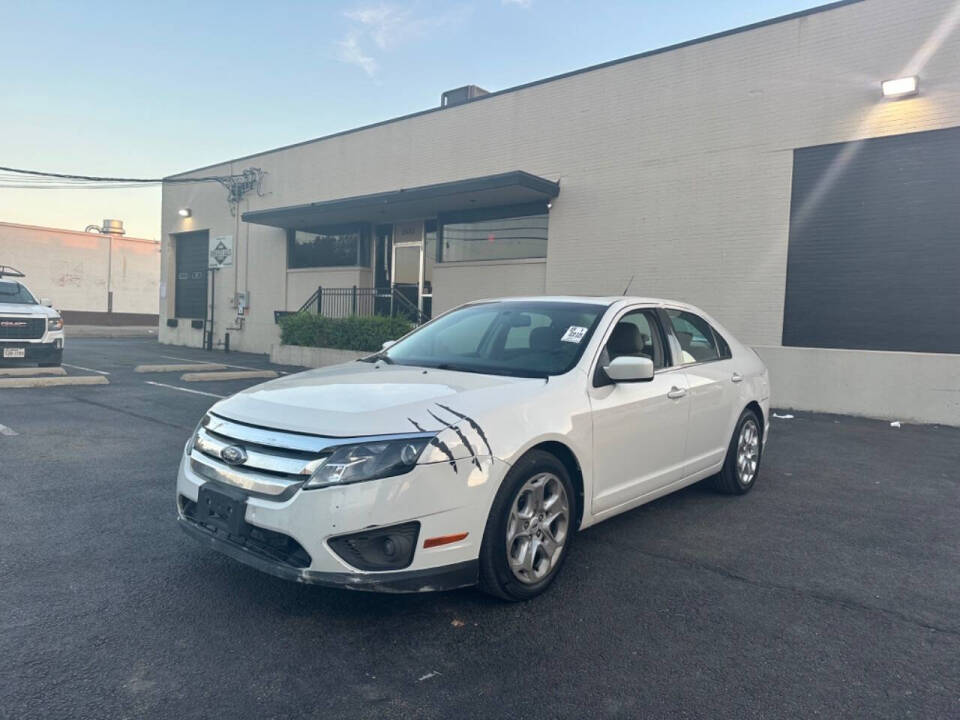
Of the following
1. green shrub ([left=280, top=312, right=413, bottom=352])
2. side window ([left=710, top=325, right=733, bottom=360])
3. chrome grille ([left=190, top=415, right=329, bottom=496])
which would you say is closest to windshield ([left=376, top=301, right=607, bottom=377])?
chrome grille ([left=190, top=415, right=329, bottom=496])

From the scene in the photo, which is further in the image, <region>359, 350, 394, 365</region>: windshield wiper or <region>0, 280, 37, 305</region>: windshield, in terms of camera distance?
<region>0, 280, 37, 305</region>: windshield

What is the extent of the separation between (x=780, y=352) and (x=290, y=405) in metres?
9.54

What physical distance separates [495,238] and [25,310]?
8941mm

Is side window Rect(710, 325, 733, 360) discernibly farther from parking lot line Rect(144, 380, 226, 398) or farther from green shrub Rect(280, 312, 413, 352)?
green shrub Rect(280, 312, 413, 352)

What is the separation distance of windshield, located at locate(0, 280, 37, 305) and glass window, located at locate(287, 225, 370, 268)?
7105 millimetres

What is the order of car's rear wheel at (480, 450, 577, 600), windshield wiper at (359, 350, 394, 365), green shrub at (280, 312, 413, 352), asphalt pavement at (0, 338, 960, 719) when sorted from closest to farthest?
asphalt pavement at (0, 338, 960, 719), car's rear wheel at (480, 450, 577, 600), windshield wiper at (359, 350, 394, 365), green shrub at (280, 312, 413, 352)

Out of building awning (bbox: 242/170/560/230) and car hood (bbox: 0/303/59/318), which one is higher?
building awning (bbox: 242/170/560/230)

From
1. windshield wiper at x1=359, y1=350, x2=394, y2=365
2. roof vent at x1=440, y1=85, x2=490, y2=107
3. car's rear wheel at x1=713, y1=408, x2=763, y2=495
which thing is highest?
roof vent at x1=440, y1=85, x2=490, y2=107

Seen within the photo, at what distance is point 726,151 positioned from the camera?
37.9 ft

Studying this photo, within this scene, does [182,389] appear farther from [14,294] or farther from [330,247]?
[330,247]

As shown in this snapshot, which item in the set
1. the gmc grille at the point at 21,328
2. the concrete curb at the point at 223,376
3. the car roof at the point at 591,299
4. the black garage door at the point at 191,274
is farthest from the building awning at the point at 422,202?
the car roof at the point at 591,299

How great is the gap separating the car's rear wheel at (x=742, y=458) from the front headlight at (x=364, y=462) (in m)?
3.30

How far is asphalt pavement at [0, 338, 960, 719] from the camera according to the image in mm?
2605

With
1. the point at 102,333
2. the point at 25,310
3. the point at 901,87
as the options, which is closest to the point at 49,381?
the point at 25,310
